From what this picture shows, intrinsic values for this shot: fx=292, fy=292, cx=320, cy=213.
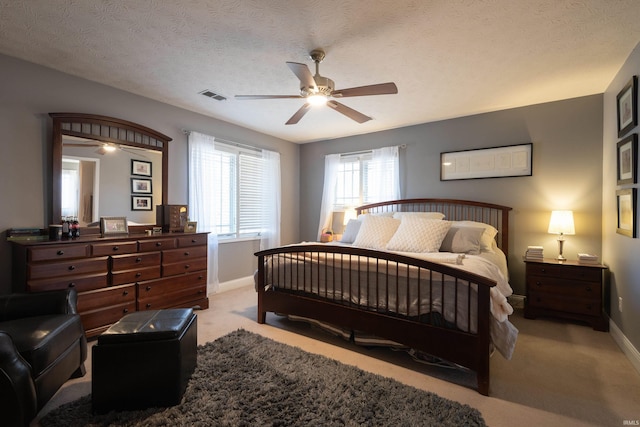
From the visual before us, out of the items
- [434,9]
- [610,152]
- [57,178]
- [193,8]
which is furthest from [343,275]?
[610,152]

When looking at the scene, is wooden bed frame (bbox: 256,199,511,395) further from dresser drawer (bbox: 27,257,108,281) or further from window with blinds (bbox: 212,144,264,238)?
window with blinds (bbox: 212,144,264,238)

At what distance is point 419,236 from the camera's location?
3.33 m

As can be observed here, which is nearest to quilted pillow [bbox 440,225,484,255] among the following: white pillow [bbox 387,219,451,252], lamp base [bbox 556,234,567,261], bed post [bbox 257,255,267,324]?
white pillow [bbox 387,219,451,252]

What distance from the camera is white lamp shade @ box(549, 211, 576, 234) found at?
3.22m

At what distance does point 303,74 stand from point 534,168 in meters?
3.25

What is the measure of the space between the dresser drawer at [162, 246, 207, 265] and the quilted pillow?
114 inches

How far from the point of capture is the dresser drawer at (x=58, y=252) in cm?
→ 233

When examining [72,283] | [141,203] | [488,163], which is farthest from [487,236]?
[72,283]

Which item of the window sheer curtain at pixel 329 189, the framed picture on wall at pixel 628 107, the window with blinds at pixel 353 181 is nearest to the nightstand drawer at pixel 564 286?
the framed picture on wall at pixel 628 107

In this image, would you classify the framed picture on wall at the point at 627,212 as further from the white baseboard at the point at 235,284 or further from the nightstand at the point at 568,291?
the white baseboard at the point at 235,284

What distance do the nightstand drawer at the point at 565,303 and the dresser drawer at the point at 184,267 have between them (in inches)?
151

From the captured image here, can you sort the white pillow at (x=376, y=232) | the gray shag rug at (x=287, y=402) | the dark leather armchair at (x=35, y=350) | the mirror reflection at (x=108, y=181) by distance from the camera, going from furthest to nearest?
the white pillow at (x=376, y=232) → the mirror reflection at (x=108, y=181) → the gray shag rug at (x=287, y=402) → the dark leather armchair at (x=35, y=350)

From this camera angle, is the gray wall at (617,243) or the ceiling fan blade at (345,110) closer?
the gray wall at (617,243)

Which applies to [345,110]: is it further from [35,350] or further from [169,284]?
[35,350]
